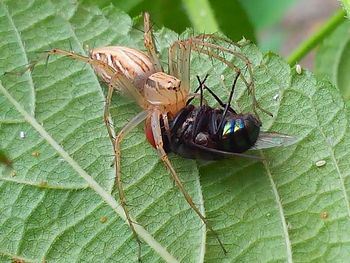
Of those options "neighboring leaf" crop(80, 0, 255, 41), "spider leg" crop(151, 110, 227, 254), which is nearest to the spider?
"spider leg" crop(151, 110, 227, 254)

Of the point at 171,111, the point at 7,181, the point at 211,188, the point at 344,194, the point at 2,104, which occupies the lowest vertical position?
the point at 344,194

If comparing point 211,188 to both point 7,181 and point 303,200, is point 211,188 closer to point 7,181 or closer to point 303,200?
point 303,200

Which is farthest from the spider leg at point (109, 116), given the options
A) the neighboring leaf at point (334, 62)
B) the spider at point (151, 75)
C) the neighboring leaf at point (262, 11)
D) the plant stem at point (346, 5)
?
the neighboring leaf at point (262, 11)

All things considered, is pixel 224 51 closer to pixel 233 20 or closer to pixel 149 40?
pixel 149 40

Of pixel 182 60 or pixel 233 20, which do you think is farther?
pixel 233 20

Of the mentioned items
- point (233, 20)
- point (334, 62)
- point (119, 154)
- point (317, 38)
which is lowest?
point (334, 62)

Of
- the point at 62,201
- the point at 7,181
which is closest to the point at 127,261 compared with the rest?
the point at 62,201

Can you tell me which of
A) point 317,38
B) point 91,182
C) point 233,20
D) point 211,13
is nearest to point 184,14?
point 233,20
